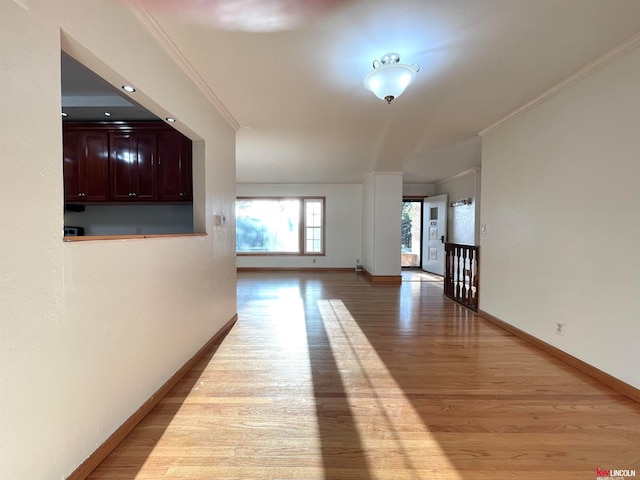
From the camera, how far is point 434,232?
7102 mm

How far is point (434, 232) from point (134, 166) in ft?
21.8

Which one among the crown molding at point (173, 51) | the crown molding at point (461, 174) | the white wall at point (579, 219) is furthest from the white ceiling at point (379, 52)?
the crown molding at point (461, 174)

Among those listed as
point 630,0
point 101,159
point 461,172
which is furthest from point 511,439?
point 461,172

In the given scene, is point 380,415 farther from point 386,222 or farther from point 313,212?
point 313,212

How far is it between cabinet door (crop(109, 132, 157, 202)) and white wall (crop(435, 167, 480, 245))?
227 inches

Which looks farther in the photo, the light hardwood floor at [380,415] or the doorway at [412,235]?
the doorway at [412,235]

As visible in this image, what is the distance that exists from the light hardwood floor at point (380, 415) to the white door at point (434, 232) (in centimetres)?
414

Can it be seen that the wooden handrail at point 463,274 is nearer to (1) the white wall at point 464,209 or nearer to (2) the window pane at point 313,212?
(1) the white wall at point 464,209

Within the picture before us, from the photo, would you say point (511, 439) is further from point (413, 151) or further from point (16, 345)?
point (413, 151)

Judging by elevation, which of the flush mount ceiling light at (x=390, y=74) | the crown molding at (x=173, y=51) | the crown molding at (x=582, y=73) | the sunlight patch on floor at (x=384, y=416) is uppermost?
the crown molding at (x=582, y=73)

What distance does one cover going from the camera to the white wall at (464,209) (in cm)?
558

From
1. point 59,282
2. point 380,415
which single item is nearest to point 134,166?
point 59,282

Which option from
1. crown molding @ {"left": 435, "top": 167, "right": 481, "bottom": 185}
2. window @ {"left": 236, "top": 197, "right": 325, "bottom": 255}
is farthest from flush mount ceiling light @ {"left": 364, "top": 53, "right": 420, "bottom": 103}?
window @ {"left": 236, "top": 197, "right": 325, "bottom": 255}

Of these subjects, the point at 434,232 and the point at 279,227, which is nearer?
the point at 434,232
